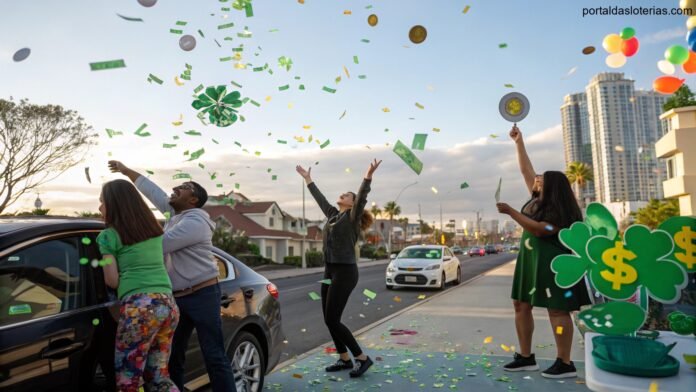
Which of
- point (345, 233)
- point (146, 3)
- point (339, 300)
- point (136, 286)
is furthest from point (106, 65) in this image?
point (339, 300)

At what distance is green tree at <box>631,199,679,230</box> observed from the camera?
45.3 meters

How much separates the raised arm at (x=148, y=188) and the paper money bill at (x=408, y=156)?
2.20 metres

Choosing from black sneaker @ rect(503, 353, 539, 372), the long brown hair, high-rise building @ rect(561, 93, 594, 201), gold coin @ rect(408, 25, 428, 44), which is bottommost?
black sneaker @ rect(503, 353, 539, 372)

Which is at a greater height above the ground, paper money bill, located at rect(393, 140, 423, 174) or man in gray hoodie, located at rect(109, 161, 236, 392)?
paper money bill, located at rect(393, 140, 423, 174)

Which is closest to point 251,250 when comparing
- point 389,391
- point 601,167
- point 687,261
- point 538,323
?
point 601,167

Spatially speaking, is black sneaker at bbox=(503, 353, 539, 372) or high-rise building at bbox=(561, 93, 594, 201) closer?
black sneaker at bbox=(503, 353, 539, 372)

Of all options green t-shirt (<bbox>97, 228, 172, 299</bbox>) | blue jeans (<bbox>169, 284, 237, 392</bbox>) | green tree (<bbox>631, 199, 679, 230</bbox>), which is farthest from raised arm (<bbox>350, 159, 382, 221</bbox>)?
green tree (<bbox>631, 199, 679, 230</bbox>)

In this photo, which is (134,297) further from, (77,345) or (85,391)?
(85,391)

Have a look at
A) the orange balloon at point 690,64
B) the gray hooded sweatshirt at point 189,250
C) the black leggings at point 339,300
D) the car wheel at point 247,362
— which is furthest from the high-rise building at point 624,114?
the gray hooded sweatshirt at point 189,250

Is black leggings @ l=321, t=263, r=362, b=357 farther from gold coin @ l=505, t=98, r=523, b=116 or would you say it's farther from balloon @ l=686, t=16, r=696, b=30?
balloon @ l=686, t=16, r=696, b=30

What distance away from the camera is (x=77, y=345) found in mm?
2875

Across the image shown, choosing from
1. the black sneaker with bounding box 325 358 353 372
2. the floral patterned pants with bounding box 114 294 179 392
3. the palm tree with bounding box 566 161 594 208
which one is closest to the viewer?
the floral patterned pants with bounding box 114 294 179 392

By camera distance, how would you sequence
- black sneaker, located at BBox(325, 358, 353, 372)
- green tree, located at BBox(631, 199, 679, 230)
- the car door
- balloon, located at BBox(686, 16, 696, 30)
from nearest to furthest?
the car door < balloon, located at BBox(686, 16, 696, 30) < black sneaker, located at BBox(325, 358, 353, 372) < green tree, located at BBox(631, 199, 679, 230)

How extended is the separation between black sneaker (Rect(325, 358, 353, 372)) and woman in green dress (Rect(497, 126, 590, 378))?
177cm
